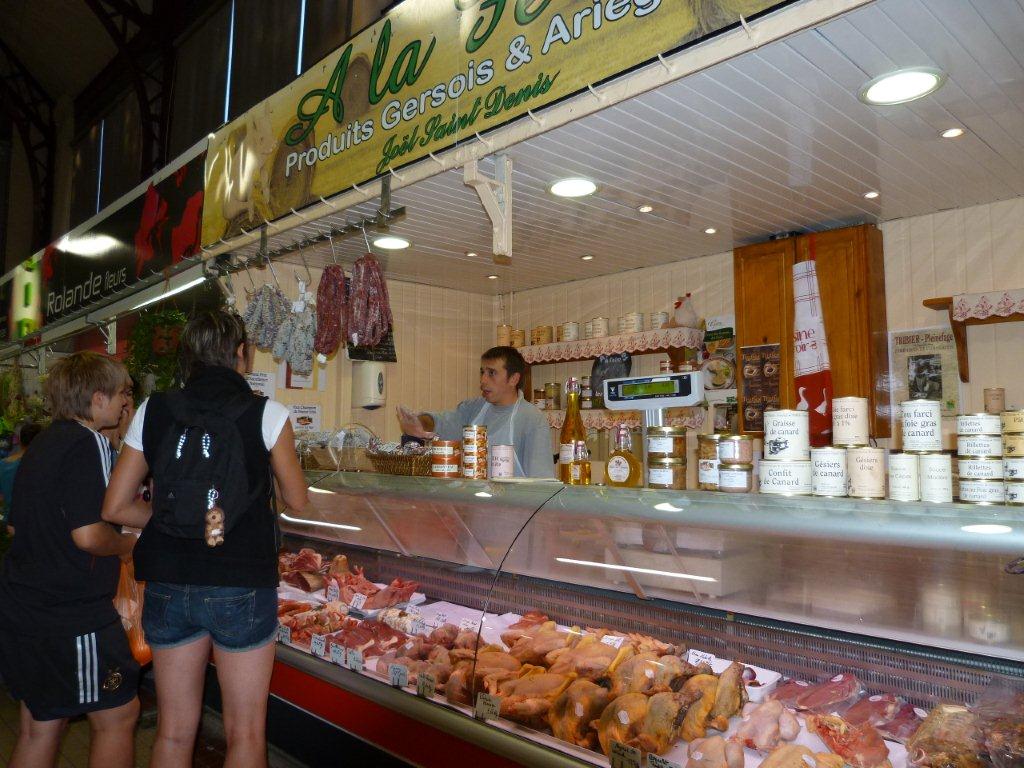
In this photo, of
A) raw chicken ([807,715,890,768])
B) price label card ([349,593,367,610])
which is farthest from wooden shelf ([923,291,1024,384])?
price label card ([349,593,367,610])

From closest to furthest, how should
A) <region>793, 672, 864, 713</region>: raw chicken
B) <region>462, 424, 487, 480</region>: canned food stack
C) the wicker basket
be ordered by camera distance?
<region>793, 672, 864, 713</region>: raw chicken, <region>462, 424, 487, 480</region>: canned food stack, the wicker basket

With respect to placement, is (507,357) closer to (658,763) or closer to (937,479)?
(658,763)

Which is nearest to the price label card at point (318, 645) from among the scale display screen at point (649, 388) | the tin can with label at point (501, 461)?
the tin can with label at point (501, 461)

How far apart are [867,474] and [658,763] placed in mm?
965

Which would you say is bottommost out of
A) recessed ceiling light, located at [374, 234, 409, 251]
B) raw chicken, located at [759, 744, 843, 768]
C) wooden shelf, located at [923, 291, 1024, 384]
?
raw chicken, located at [759, 744, 843, 768]

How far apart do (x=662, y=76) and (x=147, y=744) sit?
13.3ft

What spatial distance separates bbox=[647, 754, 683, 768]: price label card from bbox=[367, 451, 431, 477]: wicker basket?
5.02 feet

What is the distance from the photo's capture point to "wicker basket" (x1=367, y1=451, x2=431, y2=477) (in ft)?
10.5

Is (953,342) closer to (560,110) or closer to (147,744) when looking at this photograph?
(560,110)

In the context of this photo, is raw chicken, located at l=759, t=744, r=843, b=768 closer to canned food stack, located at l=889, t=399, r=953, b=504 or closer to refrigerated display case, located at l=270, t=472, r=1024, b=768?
refrigerated display case, located at l=270, t=472, r=1024, b=768

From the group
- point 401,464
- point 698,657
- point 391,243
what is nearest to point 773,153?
point 401,464

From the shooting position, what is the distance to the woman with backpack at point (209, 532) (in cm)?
228

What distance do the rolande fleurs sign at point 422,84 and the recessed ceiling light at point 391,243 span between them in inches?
28.8

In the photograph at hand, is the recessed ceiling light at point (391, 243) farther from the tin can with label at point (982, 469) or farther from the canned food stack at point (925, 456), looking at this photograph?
the tin can with label at point (982, 469)
